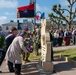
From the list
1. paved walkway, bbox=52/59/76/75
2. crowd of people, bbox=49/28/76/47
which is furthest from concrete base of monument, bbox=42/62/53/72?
crowd of people, bbox=49/28/76/47

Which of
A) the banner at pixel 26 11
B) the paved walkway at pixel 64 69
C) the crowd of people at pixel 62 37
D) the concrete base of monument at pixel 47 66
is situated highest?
the banner at pixel 26 11

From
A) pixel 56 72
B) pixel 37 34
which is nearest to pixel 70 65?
pixel 56 72

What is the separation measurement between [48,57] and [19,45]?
149 cm

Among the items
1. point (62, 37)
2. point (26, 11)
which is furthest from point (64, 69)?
point (62, 37)

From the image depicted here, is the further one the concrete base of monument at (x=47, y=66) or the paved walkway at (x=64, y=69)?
the concrete base of monument at (x=47, y=66)

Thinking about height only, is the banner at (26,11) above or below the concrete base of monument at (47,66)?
above

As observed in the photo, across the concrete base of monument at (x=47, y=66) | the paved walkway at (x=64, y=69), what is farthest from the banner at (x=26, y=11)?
the concrete base of monument at (x=47, y=66)

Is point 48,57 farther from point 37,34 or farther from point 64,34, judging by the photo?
point 64,34

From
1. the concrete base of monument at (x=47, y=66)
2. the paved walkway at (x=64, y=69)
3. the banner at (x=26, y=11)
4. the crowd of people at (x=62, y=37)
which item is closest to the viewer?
the paved walkway at (x=64, y=69)

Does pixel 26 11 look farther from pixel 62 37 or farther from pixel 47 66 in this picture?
pixel 47 66

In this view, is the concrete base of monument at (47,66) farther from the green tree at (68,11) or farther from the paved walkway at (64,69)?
the green tree at (68,11)

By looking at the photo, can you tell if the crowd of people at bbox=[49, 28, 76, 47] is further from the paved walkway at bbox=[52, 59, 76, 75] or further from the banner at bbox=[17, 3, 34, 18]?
the paved walkway at bbox=[52, 59, 76, 75]

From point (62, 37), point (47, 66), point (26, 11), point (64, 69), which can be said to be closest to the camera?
point (47, 66)

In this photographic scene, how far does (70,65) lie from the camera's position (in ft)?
39.9
